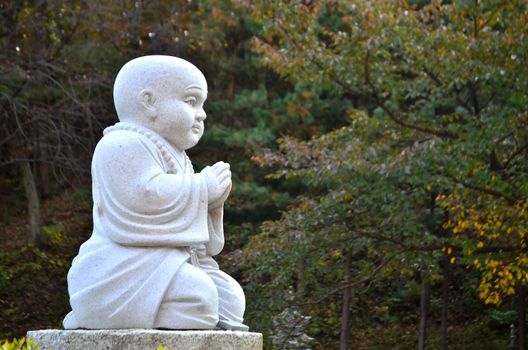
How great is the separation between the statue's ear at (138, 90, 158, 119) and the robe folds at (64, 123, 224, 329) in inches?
5.6

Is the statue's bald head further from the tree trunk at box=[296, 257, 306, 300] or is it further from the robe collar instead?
the tree trunk at box=[296, 257, 306, 300]

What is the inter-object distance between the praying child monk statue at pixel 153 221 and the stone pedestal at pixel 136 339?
14 cm

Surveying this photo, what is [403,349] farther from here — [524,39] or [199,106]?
[199,106]

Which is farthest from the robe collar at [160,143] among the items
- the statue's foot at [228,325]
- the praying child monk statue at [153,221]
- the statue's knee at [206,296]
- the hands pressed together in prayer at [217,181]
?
the statue's foot at [228,325]

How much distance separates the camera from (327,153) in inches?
501

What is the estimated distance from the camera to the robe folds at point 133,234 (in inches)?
213

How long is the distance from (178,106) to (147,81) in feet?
0.78

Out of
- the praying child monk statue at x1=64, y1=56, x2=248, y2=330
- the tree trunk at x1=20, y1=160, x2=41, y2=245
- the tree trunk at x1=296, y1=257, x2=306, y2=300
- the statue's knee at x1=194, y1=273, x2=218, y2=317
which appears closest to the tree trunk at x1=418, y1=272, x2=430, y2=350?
the tree trunk at x1=296, y1=257, x2=306, y2=300

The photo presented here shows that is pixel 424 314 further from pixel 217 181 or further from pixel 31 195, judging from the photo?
pixel 217 181

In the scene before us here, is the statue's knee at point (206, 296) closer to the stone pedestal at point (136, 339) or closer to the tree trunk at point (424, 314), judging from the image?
the stone pedestal at point (136, 339)

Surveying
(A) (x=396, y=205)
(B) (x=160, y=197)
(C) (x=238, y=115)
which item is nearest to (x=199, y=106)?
(B) (x=160, y=197)

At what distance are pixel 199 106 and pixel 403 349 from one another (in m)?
10.0

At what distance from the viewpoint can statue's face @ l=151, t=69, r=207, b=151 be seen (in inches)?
230

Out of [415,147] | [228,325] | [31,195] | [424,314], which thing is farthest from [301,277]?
[228,325]
